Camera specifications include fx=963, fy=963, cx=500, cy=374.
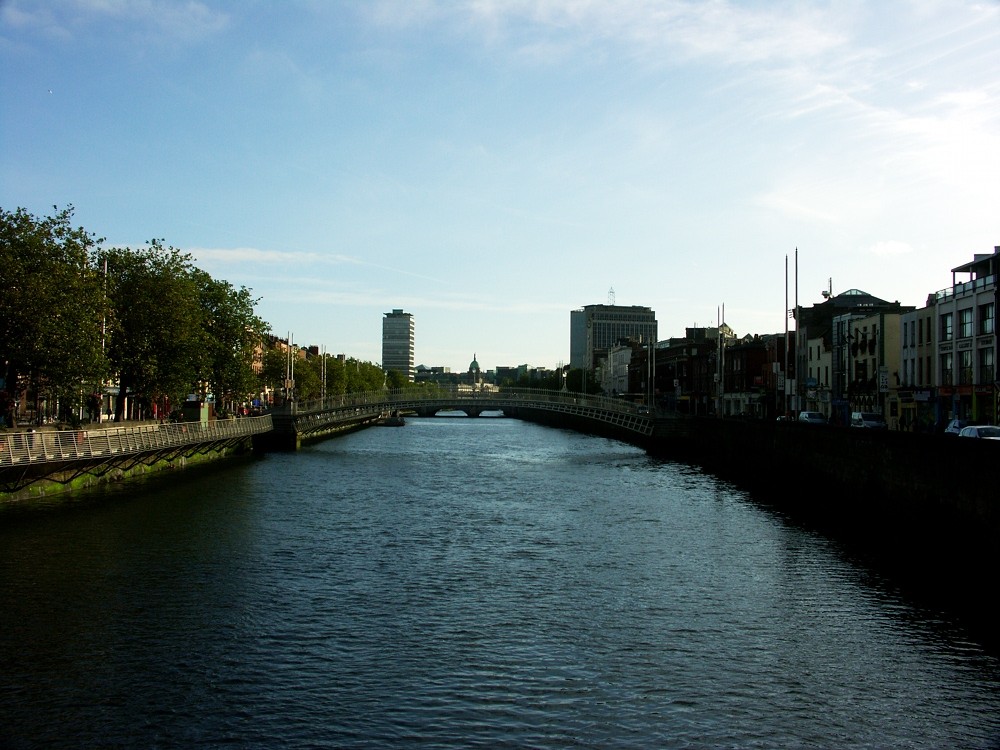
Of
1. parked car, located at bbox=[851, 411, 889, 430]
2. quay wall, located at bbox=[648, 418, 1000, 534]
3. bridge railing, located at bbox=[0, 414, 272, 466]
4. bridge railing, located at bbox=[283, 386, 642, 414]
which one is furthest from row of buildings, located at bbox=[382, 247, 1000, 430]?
bridge railing, located at bbox=[0, 414, 272, 466]

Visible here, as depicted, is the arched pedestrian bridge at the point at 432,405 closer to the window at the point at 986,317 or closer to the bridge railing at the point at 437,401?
the bridge railing at the point at 437,401

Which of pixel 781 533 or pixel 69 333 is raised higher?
pixel 69 333

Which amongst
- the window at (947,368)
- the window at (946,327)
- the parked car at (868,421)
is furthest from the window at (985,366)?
the parked car at (868,421)

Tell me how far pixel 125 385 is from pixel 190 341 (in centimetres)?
554

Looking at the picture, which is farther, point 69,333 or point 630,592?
point 69,333

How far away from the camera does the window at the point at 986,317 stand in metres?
58.6

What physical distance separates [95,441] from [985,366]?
5135cm

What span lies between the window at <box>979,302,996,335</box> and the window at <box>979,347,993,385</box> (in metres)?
1.24

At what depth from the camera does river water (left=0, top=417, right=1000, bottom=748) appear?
640 inches

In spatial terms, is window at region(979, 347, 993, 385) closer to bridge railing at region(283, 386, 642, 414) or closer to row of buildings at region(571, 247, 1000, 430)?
→ row of buildings at region(571, 247, 1000, 430)

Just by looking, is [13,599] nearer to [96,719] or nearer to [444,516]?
[96,719]

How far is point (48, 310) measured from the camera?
45.4m

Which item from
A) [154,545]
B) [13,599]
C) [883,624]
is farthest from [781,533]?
[13,599]

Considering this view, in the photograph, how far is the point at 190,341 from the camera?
6656cm
